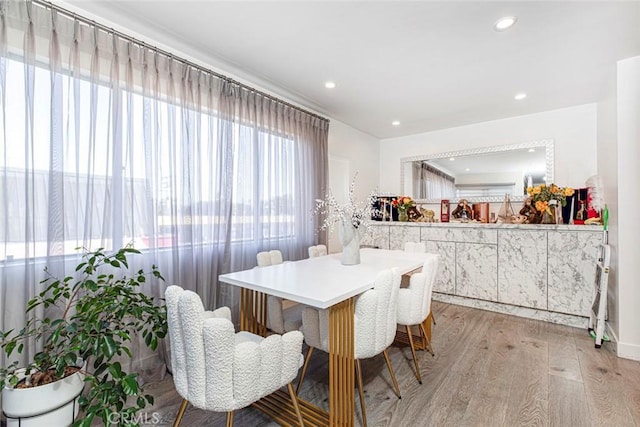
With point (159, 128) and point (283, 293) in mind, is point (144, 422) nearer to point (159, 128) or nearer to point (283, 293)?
point (283, 293)

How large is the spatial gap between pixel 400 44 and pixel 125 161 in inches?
89.5

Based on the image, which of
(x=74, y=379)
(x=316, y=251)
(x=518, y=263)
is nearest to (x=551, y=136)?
(x=518, y=263)

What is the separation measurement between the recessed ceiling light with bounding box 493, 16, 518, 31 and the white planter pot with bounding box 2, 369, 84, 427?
10.9ft

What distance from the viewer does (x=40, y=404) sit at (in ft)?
4.29

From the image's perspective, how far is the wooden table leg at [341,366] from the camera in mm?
1531

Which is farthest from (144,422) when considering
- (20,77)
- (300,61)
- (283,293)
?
(300,61)

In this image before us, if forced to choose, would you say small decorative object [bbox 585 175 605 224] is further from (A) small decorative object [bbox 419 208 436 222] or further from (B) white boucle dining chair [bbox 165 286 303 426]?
(B) white boucle dining chair [bbox 165 286 303 426]

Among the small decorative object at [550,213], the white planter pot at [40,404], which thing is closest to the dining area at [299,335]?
the white planter pot at [40,404]

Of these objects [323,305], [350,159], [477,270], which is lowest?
[477,270]

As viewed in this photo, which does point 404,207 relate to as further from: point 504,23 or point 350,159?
point 504,23

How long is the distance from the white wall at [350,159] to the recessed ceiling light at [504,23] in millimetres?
2352

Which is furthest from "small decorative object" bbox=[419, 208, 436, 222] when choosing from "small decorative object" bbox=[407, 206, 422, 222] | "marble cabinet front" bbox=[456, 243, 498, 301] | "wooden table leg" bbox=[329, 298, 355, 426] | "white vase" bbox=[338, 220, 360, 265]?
"wooden table leg" bbox=[329, 298, 355, 426]

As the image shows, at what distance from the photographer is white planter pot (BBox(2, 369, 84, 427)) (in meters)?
1.29

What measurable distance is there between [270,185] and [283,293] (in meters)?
1.76
